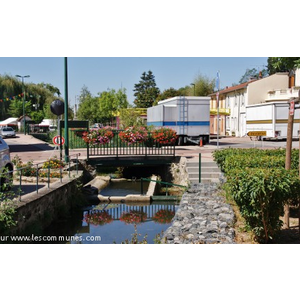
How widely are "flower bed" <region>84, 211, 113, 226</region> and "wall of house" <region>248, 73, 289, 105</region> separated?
28581 millimetres

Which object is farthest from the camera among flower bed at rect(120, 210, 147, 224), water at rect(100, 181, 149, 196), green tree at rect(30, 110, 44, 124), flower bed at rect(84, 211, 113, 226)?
green tree at rect(30, 110, 44, 124)

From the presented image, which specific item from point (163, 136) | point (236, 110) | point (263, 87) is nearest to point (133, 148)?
point (163, 136)

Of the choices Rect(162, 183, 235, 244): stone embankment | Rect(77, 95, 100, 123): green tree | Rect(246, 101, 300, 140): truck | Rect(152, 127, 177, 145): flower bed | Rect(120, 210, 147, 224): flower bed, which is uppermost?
Rect(77, 95, 100, 123): green tree

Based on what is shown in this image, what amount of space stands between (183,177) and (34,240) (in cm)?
823

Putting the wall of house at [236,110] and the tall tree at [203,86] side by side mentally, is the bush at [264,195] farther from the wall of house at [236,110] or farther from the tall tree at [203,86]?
the tall tree at [203,86]

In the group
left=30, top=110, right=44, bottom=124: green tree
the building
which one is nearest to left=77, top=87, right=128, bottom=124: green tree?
left=30, top=110, right=44, bottom=124: green tree

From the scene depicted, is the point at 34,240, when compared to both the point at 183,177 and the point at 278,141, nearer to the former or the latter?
the point at 183,177

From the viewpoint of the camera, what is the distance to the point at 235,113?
41.7m

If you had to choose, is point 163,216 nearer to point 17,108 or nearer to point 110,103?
point 110,103

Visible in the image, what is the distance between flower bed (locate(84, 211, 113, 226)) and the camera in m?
11.3

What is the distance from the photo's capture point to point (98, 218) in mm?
11805

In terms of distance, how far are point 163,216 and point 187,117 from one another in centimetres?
1365

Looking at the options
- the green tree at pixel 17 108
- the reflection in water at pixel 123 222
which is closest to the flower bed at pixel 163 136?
the reflection in water at pixel 123 222

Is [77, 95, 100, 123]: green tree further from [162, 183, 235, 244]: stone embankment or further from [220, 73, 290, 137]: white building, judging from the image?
[162, 183, 235, 244]: stone embankment
